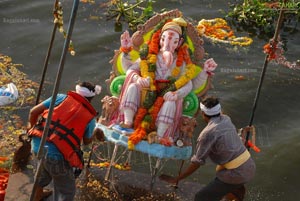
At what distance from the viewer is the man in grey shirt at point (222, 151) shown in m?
4.94

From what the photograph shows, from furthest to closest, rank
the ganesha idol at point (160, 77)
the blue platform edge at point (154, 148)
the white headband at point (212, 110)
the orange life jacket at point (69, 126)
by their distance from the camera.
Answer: the ganesha idol at point (160, 77), the blue platform edge at point (154, 148), the white headband at point (212, 110), the orange life jacket at point (69, 126)

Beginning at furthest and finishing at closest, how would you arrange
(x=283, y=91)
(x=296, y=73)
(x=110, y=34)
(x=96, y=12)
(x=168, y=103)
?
1. (x=96, y=12)
2. (x=110, y=34)
3. (x=296, y=73)
4. (x=283, y=91)
5. (x=168, y=103)

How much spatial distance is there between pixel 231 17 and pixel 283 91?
364 centimetres

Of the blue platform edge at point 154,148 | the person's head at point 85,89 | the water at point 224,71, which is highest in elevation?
the person's head at point 85,89

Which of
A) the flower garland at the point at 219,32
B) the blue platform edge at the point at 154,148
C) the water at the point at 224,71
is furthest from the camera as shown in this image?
the flower garland at the point at 219,32

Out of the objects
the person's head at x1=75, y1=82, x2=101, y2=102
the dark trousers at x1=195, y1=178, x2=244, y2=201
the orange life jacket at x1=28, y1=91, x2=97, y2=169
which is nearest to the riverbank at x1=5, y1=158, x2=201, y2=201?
the dark trousers at x1=195, y1=178, x2=244, y2=201

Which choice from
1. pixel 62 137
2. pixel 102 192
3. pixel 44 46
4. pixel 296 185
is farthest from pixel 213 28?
pixel 62 137

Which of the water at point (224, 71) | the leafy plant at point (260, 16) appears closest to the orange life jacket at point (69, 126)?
the water at point (224, 71)

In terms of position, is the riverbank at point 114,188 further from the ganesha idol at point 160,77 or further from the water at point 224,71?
the water at point 224,71

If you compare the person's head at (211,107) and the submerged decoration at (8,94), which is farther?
the submerged decoration at (8,94)

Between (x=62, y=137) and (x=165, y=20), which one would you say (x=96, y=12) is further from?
(x=62, y=137)

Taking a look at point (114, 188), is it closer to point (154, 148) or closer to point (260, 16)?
point (154, 148)

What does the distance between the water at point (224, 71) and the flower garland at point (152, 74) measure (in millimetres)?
1591

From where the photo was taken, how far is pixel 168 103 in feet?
19.1
